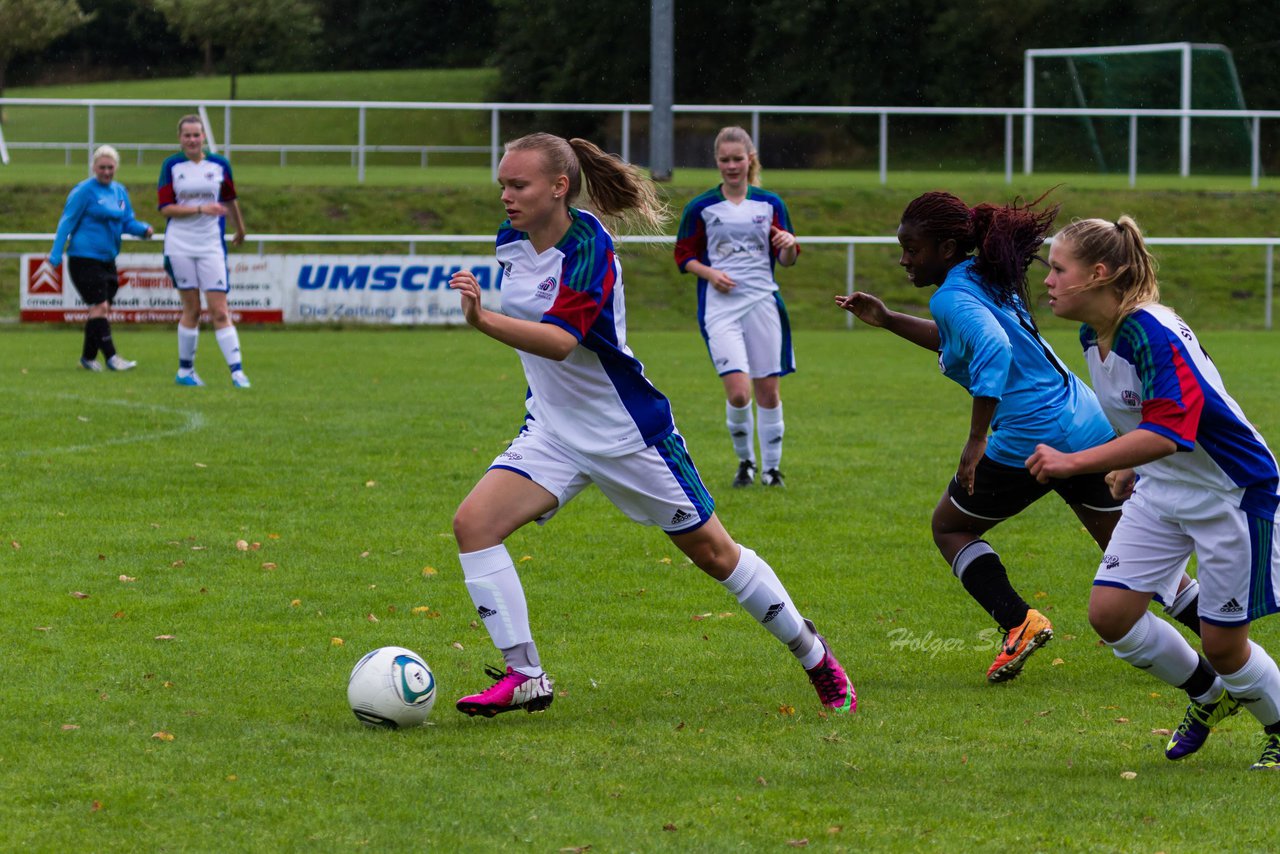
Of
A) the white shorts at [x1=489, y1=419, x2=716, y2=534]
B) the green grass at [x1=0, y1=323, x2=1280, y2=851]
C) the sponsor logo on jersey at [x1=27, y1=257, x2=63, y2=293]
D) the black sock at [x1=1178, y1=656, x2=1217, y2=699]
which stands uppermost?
the white shorts at [x1=489, y1=419, x2=716, y2=534]

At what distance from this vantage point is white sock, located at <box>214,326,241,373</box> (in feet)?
46.6

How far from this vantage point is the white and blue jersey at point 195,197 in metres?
14.2

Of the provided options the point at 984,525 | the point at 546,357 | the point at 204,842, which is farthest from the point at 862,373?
the point at 204,842

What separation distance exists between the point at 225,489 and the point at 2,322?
13696 millimetres

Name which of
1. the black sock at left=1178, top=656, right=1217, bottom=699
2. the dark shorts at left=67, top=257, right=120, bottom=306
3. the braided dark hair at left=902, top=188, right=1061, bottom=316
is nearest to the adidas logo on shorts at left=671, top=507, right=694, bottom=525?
the braided dark hair at left=902, top=188, right=1061, bottom=316

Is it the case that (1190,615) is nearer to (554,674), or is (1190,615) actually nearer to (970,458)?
(970,458)

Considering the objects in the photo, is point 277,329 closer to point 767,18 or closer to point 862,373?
point 862,373

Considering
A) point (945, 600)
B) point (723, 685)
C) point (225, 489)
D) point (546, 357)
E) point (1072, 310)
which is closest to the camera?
point (1072, 310)

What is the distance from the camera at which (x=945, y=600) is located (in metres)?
6.81

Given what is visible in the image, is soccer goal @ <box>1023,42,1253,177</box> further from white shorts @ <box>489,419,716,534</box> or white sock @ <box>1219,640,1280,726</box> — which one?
white sock @ <box>1219,640,1280,726</box>

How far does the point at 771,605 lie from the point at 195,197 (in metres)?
10.5

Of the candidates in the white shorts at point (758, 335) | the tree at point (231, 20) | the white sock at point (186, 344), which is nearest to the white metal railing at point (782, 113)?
the white sock at point (186, 344)

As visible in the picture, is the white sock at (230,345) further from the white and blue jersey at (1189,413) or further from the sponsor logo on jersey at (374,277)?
the white and blue jersey at (1189,413)

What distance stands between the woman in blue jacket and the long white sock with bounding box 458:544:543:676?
1134 centimetres
